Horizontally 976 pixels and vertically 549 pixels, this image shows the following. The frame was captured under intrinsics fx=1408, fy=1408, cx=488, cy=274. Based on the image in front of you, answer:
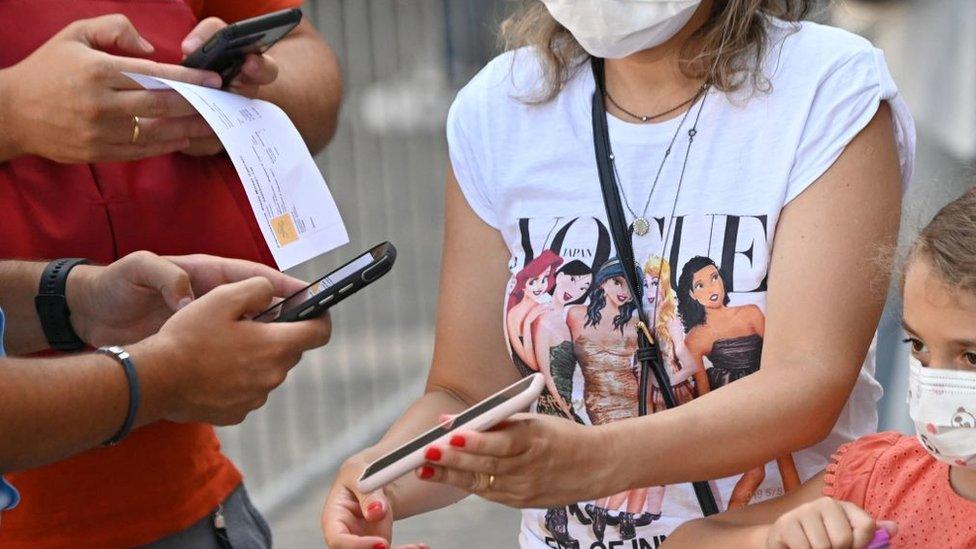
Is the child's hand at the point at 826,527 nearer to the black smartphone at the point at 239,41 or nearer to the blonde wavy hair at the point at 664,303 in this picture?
the blonde wavy hair at the point at 664,303

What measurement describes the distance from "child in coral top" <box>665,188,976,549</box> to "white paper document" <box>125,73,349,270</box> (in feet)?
2.89

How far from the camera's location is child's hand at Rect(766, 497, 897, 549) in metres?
2.19

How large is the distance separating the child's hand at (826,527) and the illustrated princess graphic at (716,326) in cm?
33

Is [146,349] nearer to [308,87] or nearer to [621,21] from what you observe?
[308,87]

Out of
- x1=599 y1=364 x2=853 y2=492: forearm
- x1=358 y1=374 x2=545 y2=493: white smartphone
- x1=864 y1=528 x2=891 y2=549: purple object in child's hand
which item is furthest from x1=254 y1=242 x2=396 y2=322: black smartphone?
x1=864 y1=528 x2=891 y2=549: purple object in child's hand

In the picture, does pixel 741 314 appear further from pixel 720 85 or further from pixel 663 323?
pixel 720 85

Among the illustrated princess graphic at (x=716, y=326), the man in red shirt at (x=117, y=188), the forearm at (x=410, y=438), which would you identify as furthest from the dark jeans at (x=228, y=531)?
the illustrated princess graphic at (x=716, y=326)

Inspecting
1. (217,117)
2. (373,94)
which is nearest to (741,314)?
(217,117)

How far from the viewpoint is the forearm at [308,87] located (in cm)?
296

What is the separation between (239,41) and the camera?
258cm

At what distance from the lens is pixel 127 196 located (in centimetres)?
Answer: 269

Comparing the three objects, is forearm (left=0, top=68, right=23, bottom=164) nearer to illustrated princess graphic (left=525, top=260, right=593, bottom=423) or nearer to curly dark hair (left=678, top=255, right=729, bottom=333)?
illustrated princess graphic (left=525, top=260, right=593, bottom=423)

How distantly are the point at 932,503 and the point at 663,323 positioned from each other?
0.56 m

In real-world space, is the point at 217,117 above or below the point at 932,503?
above
